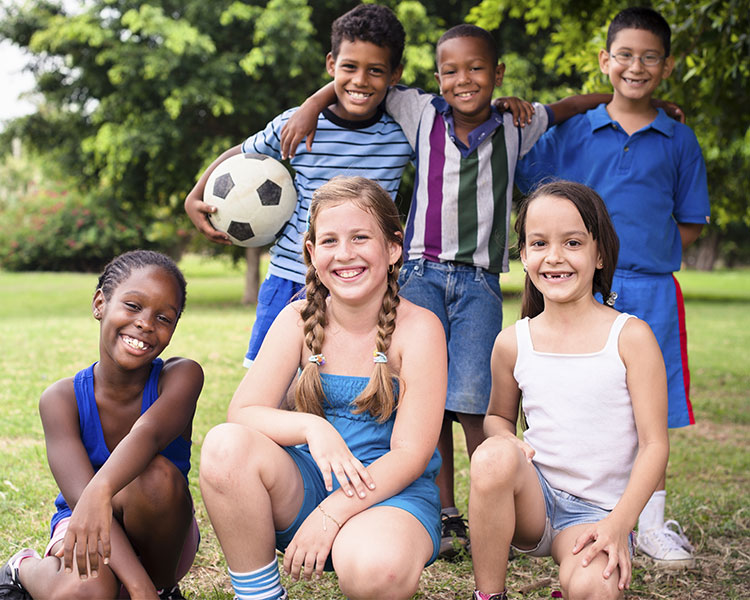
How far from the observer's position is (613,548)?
83.7 inches

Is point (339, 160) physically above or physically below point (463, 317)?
above

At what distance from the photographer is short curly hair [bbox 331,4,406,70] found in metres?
3.29

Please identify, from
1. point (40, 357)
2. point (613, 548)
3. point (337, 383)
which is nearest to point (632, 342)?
point (613, 548)

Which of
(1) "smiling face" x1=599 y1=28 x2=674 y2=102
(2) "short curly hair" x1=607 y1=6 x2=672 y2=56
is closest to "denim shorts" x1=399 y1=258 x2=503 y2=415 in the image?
(1) "smiling face" x1=599 y1=28 x2=674 y2=102

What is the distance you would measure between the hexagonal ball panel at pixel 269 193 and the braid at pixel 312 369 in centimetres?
89

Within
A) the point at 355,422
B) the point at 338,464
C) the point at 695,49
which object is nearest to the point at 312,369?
the point at 355,422

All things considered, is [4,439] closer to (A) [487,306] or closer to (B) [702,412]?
(A) [487,306]

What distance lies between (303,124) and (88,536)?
70.2 inches

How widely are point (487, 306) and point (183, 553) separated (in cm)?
146

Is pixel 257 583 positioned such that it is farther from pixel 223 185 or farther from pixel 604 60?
pixel 604 60

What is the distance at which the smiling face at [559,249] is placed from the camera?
2.50 meters

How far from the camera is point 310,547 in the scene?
2146mm

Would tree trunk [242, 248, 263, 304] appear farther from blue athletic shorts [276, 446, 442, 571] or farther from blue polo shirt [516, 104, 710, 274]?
blue athletic shorts [276, 446, 442, 571]

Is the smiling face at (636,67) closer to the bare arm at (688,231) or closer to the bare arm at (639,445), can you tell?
the bare arm at (688,231)
